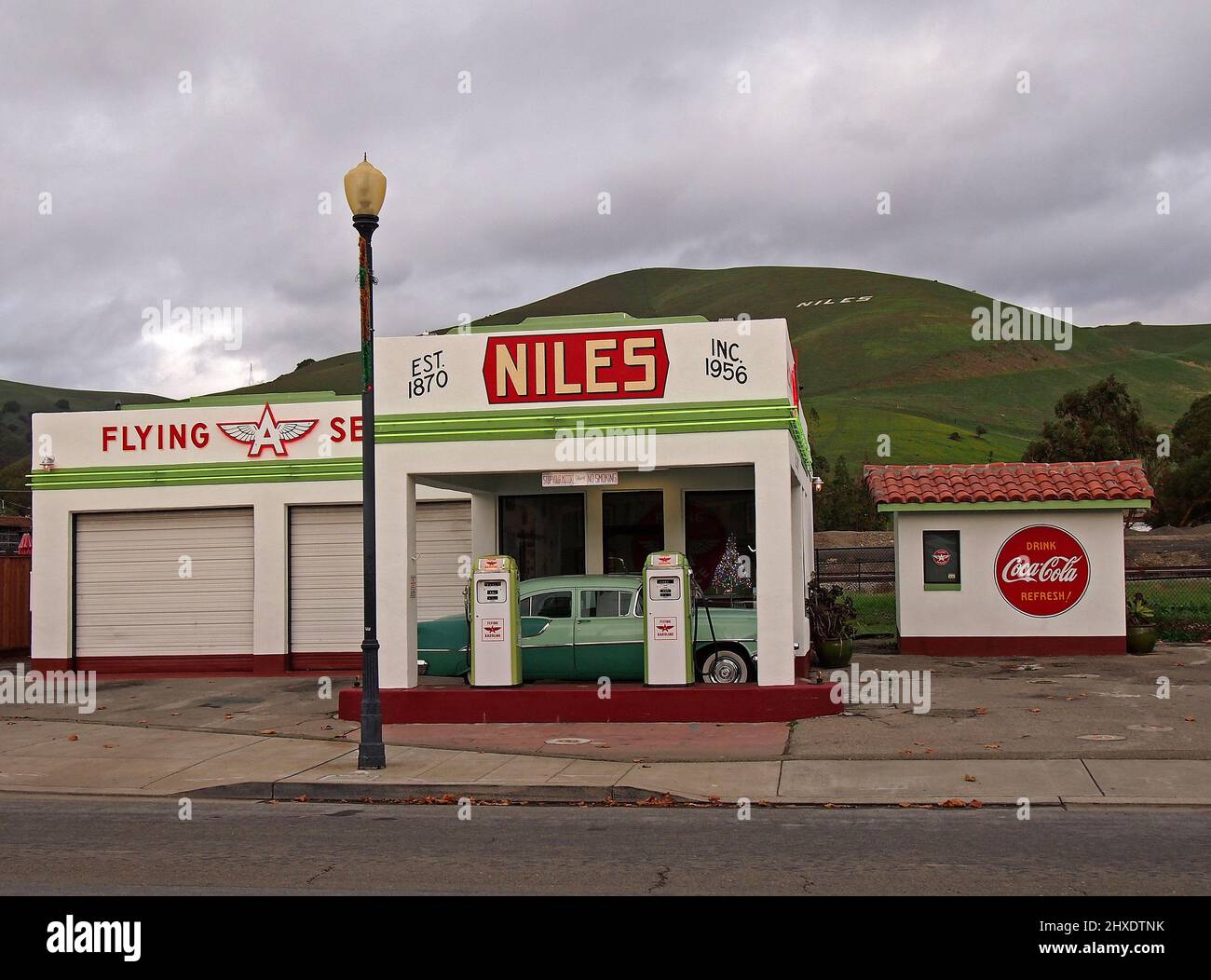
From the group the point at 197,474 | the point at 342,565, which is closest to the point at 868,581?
the point at 342,565

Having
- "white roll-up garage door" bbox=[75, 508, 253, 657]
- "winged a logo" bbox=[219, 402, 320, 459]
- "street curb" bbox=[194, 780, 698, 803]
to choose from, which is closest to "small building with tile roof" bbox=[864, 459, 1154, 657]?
"winged a logo" bbox=[219, 402, 320, 459]

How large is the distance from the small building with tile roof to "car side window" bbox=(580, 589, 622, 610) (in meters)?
6.48

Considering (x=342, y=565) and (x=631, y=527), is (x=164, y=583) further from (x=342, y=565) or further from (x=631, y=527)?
(x=631, y=527)

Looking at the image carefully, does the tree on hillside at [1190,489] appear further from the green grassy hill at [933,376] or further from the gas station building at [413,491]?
the gas station building at [413,491]

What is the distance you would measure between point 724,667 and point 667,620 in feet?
4.09

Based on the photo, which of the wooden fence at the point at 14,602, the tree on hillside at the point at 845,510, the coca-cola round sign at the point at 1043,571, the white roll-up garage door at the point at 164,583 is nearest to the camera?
the coca-cola round sign at the point at 1043,571

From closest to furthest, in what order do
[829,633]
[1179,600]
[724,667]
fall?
[724,667], [829,633], [1179,600]

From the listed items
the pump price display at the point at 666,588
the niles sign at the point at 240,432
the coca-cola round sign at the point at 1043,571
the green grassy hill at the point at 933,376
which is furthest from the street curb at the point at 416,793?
the green grassy hill at the point at 933,376

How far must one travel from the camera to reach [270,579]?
1989 centimetres

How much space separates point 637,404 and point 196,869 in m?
8.10

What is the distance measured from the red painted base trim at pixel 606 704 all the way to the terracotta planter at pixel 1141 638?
7.36m

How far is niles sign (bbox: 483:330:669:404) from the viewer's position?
14680mm

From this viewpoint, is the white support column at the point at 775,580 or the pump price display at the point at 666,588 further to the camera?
the pump price display at the point at 666,588

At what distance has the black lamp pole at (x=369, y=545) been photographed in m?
11.9
